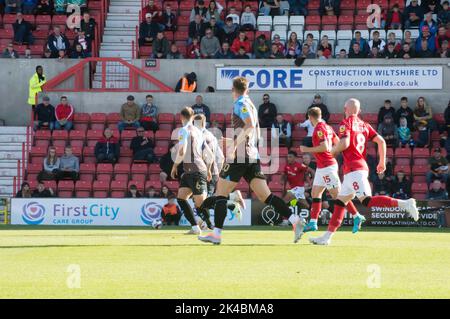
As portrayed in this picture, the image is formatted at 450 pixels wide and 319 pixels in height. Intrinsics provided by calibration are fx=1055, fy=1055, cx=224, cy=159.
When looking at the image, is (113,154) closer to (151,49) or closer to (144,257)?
(151,49)

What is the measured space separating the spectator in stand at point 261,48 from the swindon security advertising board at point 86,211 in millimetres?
6731

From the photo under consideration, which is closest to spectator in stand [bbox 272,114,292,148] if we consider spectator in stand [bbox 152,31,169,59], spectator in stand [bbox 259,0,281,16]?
spectator in stand [bbox 152,31,169,59]

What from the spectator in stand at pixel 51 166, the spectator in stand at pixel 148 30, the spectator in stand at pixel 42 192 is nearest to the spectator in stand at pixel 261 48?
the spectator in stand at pixel 148 30

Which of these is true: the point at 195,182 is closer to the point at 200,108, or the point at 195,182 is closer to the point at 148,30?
the point at 200,108

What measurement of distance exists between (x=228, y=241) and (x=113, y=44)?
1988 centimetres

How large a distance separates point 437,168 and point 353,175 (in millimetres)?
13363

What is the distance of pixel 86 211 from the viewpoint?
2895 cm

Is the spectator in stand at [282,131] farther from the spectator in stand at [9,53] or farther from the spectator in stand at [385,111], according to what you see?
the spectator in stand at [9,53]

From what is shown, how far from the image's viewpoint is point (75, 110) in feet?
110

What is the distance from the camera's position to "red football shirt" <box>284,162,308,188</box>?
28500mm

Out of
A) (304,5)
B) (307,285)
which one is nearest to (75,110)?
(304,5)

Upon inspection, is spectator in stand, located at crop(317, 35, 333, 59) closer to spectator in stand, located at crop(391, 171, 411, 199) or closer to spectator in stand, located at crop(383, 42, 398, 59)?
spectator in stand, located at crop(383, 42, 398, 59)

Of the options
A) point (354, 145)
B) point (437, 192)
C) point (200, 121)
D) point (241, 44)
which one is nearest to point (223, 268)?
point (354, 145)

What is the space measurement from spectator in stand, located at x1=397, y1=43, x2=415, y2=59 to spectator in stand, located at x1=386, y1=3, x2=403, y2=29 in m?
1.54
